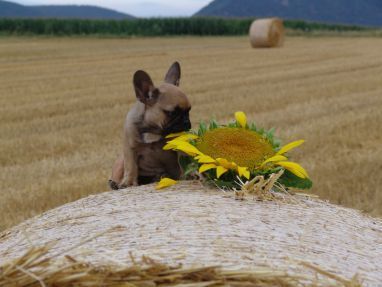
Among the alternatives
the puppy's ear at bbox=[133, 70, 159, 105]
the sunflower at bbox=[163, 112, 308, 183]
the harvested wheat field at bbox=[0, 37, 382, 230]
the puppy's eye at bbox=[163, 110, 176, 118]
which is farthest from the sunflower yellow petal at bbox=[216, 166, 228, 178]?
the harvested wheat field at bbox=[0, 37, 382, 230]

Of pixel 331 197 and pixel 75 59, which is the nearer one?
pixel 331 197

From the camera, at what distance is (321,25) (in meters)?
41.1

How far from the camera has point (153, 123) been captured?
9.55ft

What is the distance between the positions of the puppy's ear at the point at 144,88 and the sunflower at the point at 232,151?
7.6 inches

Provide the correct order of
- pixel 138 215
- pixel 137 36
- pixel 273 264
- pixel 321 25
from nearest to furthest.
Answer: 1. pixel 273 264
2. pixel 138 215
3. pixel 137 36
4. pixel 321 25

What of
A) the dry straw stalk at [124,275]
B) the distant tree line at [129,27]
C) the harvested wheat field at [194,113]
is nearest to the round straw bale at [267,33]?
the harvested wheat field at [194,113]

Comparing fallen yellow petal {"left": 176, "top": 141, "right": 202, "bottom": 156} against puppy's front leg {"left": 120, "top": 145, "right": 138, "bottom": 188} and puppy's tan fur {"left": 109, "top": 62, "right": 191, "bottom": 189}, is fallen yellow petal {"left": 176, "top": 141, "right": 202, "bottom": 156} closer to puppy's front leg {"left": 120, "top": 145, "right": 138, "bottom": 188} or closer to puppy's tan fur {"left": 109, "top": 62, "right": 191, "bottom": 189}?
puppy's tan fur {"left": 109, "top": 62, "right": 191, "bottom": 189}

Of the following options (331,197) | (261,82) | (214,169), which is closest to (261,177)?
(214,169)

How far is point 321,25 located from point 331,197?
3665cm

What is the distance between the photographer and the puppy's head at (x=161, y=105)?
2883 mm

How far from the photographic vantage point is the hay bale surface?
2.01 meters

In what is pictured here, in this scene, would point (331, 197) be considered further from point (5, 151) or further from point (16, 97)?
point (16, 97)

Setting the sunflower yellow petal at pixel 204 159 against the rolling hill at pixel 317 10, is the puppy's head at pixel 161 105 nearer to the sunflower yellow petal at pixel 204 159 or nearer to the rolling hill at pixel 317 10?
the sunflower yellow petal at pixel 204 159

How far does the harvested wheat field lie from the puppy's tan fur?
2.39m
